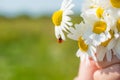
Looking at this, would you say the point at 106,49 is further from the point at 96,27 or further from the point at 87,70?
the point at 87,70

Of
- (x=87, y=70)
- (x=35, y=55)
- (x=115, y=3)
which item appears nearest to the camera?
(x=115, y=3)

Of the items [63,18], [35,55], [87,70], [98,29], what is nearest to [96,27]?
[98,29]

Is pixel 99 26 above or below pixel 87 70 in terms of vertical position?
above

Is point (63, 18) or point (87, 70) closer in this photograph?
point (63, 18)

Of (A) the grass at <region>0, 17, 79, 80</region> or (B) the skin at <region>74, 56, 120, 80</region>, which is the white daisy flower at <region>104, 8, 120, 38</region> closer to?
(B) the skin at <region>74, 56, 120, 80</region>

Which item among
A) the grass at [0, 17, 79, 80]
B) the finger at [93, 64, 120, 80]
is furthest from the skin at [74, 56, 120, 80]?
the grass at [0, 17, 79, 80]

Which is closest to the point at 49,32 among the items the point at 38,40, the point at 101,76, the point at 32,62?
the point at 38,40

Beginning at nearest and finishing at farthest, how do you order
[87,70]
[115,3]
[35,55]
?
[115,3]
[87,70]
[35,55]

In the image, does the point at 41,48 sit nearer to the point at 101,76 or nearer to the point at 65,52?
the point at 65,52
